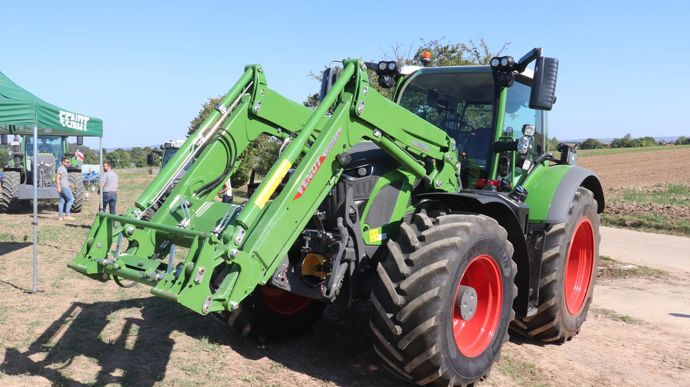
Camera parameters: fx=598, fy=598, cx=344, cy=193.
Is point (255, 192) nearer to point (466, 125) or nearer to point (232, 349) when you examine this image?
point (232, 349)

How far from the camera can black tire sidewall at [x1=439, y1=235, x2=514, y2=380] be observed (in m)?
3.97

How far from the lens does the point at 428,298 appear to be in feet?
12.6

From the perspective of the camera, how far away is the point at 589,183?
645 centimetres

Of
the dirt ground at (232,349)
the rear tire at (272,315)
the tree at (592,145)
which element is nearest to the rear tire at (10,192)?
the dirt ground at (232,349)

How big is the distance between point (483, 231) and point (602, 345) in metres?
2.32

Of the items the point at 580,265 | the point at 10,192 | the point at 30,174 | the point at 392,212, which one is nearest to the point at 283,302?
the point at 392,212

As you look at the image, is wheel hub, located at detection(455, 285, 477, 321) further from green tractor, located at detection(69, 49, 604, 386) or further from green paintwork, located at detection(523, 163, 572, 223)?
green paintwork, located at detection(523, 163, 572, 223)

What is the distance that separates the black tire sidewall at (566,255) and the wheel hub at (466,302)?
49.7 inches

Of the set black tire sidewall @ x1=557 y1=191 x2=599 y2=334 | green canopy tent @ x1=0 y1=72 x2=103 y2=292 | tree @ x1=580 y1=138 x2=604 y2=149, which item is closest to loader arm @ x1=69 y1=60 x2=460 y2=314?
black tire sidewall @ x1=557 y1=191 x2=599 y2=334

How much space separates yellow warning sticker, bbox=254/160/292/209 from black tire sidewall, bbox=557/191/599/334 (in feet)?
9.29

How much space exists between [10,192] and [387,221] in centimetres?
1475

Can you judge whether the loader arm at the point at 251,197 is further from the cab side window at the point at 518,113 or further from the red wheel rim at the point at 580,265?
the red wheel rim at the point at 580,265

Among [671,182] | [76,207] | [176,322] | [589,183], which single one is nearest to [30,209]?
[76,207]

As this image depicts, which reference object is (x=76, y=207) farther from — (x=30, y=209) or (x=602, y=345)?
(x=602, y=345)
